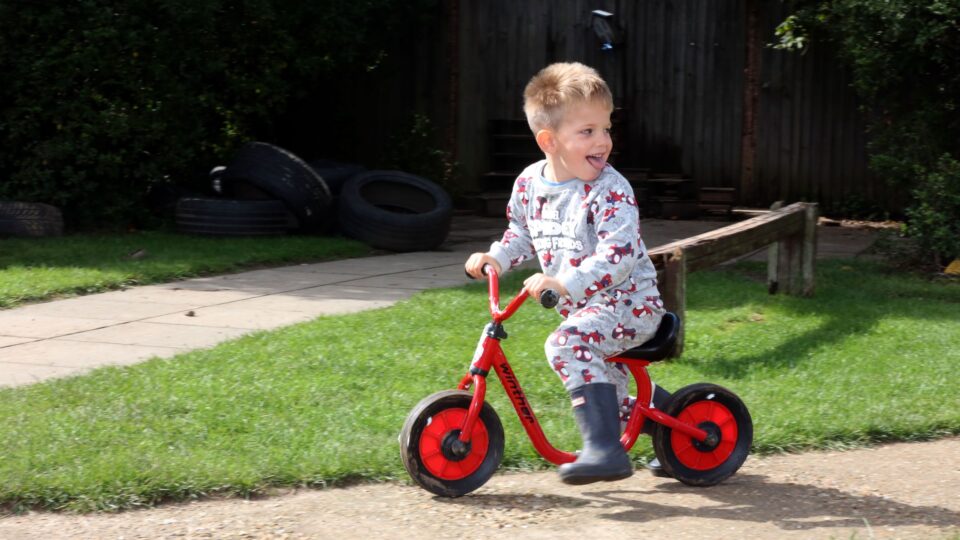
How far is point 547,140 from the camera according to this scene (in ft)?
15.1

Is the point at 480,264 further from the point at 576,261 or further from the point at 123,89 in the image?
the point at 123,89

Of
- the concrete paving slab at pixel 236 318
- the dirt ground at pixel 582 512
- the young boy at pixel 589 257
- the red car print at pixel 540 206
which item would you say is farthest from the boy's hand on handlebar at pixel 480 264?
the concrete paving slab at pixel 236 318

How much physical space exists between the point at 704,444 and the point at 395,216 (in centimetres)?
698

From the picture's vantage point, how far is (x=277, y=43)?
13.0 meters

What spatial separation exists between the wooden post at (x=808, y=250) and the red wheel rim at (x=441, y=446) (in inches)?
182

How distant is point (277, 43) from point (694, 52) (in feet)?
16.2

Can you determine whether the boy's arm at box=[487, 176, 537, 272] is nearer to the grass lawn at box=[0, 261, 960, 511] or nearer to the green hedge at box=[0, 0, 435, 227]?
the grass lawn at box=[0, 261, 960, 511]

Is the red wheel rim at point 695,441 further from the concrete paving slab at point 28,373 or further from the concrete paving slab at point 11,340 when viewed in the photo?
the concrete paving slab at point 11,340

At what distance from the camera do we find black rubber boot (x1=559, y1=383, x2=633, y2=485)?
4434 mm

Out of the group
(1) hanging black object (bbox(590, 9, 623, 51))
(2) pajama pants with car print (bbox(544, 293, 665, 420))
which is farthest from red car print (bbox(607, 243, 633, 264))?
(1) hanging black object (bbox(590, 9, 623, 51))

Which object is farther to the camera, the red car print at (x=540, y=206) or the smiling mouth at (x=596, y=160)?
Answer: the red car print at (x=540, y=206)

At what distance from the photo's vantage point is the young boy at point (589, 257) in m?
4.44

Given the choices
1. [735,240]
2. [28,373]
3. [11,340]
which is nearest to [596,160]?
[735,240]

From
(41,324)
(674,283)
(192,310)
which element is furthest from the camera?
(192,310)
